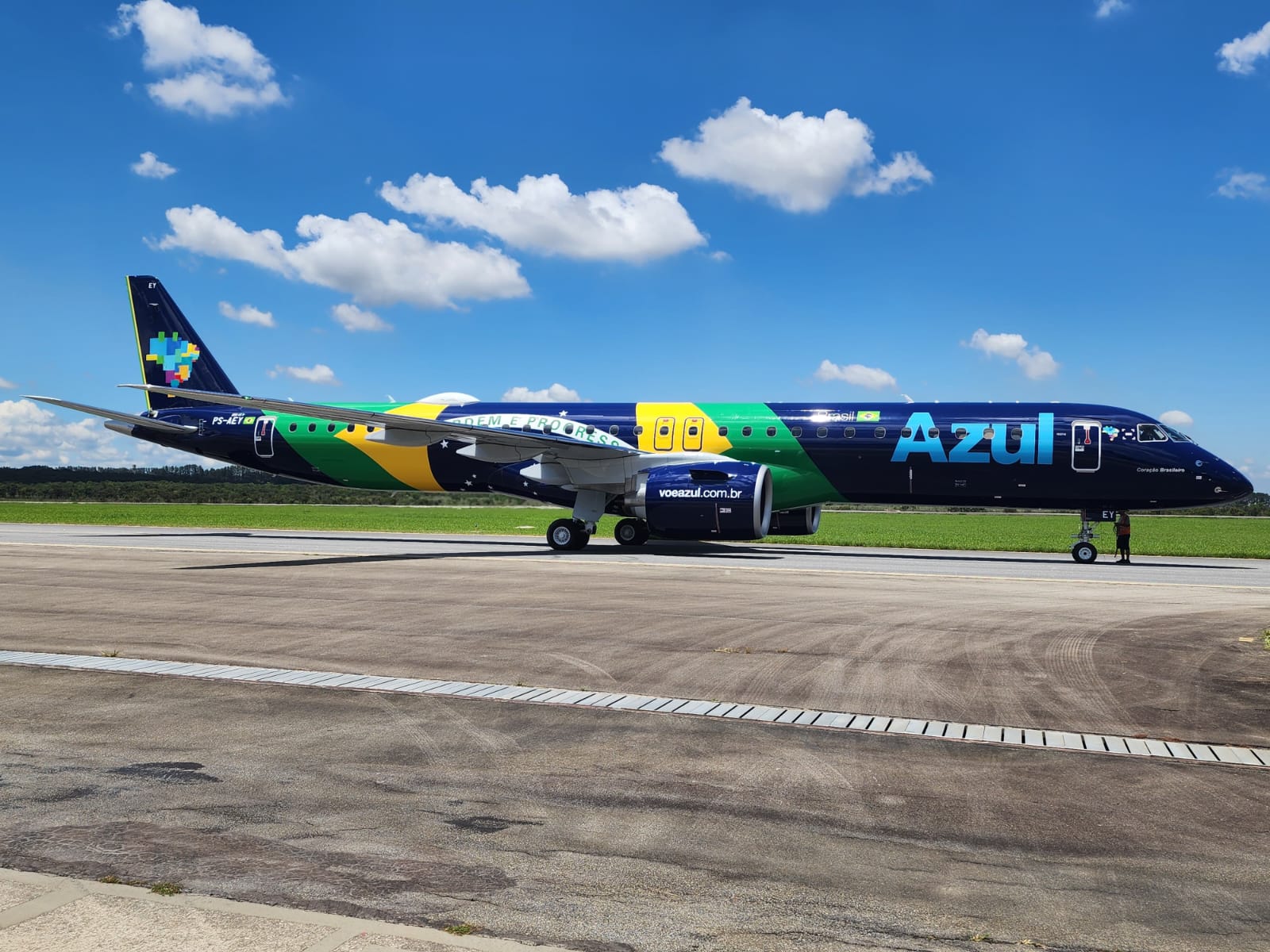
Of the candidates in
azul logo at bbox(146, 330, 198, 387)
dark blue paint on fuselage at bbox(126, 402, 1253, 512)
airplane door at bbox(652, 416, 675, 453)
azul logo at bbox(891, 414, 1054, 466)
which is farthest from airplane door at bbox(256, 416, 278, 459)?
azul logo at bbox(891, 414, 1054, 466)

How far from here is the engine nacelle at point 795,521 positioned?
2839 centimetres

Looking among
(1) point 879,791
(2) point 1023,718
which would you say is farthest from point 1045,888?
(2) point 1023,718

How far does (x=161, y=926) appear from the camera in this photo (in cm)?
409

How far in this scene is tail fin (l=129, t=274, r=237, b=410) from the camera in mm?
35750

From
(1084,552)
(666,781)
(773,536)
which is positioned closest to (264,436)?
(773,536)

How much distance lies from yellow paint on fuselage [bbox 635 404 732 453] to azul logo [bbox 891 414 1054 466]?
5059 millimetres

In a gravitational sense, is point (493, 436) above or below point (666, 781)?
above

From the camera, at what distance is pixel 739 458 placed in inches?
1096

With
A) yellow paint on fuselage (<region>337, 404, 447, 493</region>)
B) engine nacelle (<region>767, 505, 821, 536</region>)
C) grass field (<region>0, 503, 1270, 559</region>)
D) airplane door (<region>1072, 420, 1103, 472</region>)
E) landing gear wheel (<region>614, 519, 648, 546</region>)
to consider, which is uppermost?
airplane door (<region>1072, 420, 1103, 472</region>)

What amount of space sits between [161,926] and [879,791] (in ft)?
13.4

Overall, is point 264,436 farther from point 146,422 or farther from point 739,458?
point 739,458

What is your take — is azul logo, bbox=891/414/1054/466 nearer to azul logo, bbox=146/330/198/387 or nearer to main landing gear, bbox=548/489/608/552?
main landing gear, bbox=548/489/608/552

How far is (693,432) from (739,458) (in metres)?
1.65

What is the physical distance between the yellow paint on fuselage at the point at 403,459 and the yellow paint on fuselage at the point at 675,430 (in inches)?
270
